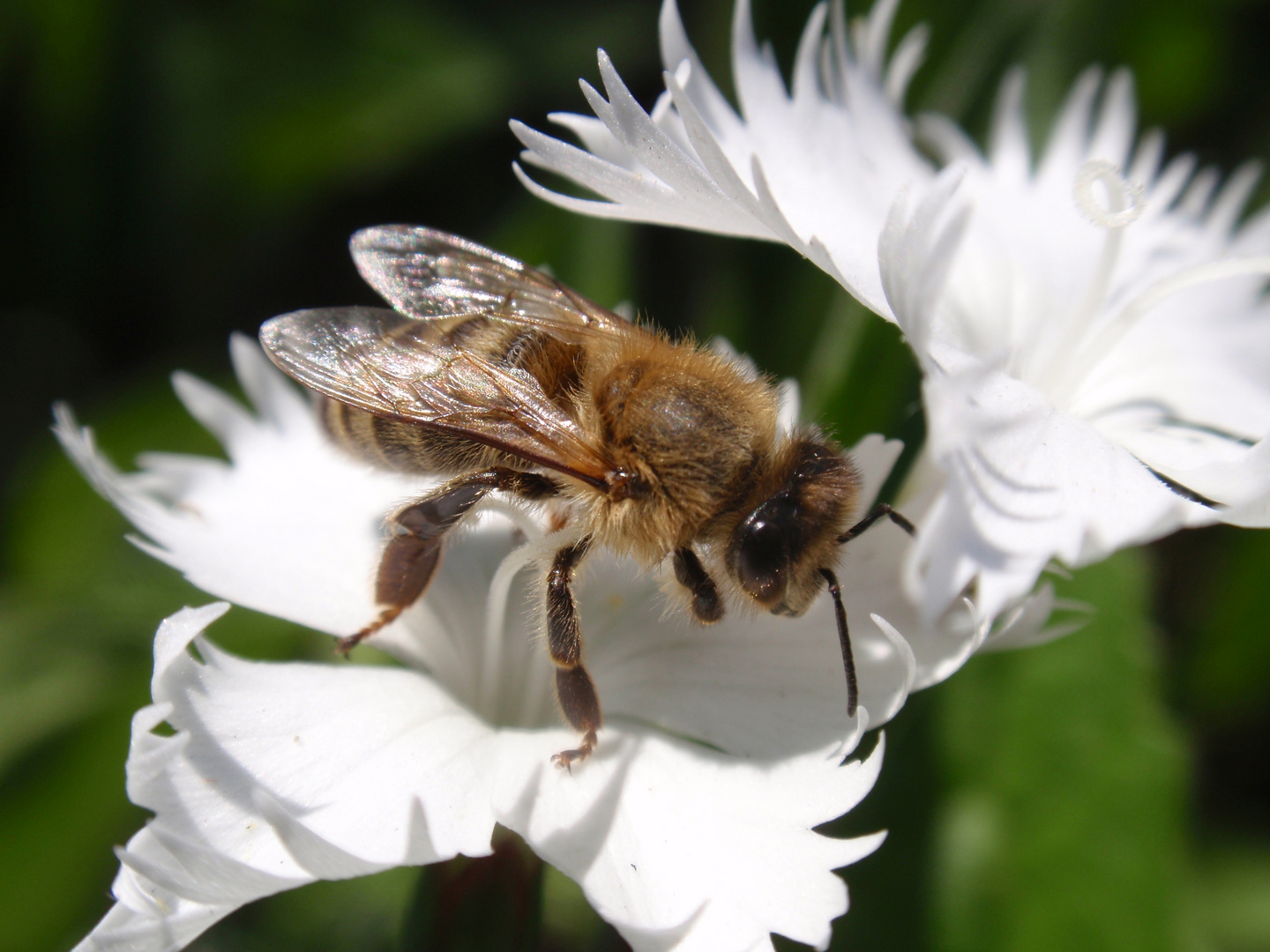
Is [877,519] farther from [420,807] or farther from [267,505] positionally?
[267,505]

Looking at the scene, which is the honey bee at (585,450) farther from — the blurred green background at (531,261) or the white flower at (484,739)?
the blurred green background at (531,261)

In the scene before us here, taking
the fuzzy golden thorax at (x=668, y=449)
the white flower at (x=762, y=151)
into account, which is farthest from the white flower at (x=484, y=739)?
the white flower at (x=762, y=151)

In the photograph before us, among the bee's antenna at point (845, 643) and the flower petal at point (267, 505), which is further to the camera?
the flower petal at point (267, 505)

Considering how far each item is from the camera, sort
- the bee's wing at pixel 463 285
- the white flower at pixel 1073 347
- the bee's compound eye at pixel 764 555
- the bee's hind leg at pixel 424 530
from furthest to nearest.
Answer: the bee's wing at pixel 463 285
the bee's hind leg at pixel 424 530
the bee's compound eye at pixel 764 555
the white flower at pixel 1073 347

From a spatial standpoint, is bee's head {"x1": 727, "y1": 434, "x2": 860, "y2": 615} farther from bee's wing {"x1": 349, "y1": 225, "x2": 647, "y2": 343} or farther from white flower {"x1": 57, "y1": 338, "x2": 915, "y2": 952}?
bee's wing {"x1": 349, "y1": 225, "x2": 647, "y2": 343}

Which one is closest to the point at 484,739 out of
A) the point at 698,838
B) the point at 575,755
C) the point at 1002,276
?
the point at 575,755

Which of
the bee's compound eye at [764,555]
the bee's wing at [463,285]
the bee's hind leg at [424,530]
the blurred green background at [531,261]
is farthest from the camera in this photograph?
the blurred green background at [531,261]

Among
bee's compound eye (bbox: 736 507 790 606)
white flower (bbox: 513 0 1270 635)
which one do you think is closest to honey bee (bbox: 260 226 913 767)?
bee's compound eye (bbox: 736 507 790 606)
